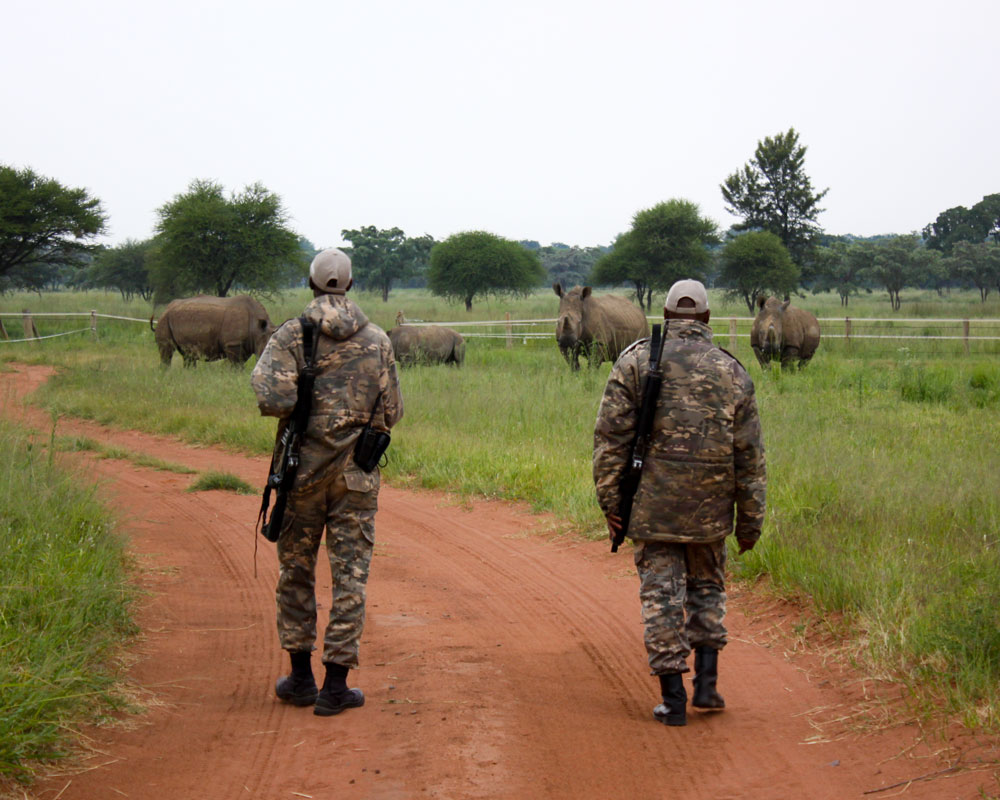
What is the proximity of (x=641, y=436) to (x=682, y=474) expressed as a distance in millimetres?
262

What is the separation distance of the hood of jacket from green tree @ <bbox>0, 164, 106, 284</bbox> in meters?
31.8

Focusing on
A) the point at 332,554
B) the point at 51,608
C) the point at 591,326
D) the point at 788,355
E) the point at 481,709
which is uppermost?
the point at 591,326

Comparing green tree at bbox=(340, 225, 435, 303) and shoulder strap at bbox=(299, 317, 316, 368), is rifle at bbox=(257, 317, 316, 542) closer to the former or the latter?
shoulder strap at bbox=(299, 317, 316, 368)

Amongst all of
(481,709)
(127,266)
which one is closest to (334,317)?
(481,709)

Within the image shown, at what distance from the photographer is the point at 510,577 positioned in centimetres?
732

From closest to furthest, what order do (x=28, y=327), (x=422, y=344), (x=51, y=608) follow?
(x=51, y=608) → (x=422, y=344) → (x=28, y=327)

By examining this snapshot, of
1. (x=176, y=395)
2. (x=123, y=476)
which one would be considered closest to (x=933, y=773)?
(x=123, y=476)

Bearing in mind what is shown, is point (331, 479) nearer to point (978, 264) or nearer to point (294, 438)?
point (294, 438)

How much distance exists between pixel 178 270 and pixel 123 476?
2371 centimetres

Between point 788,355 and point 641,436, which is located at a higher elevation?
point 641,436

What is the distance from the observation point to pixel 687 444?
4691 mm

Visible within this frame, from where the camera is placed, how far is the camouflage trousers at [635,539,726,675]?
462 cm

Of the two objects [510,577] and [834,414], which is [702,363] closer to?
[510,577]

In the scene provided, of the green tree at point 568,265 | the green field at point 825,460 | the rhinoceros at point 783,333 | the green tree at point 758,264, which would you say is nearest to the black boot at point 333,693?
the green field at point 825,460
